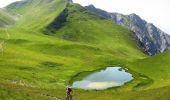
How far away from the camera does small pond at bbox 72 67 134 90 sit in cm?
11638

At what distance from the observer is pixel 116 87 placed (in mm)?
115875

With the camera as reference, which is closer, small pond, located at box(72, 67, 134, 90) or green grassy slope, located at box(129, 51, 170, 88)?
small pond, located at box(72, 67, 134, 90)

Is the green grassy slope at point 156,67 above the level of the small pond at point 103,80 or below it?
above

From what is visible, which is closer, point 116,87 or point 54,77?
point 116,87

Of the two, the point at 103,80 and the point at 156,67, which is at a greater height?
the point at 156,67

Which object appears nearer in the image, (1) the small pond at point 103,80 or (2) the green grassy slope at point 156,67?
(1) the small pond at point 103,80

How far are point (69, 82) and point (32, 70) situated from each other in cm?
2113

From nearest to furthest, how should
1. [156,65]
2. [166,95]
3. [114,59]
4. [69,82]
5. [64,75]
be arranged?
[166,95]
[69,82]
[64,75]
[156,65]
[114,59]

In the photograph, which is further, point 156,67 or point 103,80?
point 156,67

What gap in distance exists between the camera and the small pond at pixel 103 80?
116375 millimetres

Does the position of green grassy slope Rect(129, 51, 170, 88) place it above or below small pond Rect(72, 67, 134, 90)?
above

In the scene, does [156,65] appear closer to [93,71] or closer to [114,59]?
[93,71]

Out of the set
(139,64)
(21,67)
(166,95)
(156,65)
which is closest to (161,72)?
(156,65)

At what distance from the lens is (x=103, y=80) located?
425ft
